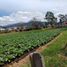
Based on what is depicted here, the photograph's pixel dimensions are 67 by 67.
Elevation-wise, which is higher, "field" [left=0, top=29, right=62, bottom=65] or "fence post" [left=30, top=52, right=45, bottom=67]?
"fence post" [left=30, top=52, right=45, bottom=67]

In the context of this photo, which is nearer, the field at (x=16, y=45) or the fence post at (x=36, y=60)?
the fence post at (x=36, y=60)

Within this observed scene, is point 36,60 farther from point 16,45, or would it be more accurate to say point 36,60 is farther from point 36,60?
point 16,45

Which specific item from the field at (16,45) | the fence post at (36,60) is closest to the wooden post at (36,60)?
the fence post at (36,60)

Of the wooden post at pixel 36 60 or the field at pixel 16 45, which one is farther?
the field at pixel 16 45

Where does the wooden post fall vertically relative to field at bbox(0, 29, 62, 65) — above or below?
above

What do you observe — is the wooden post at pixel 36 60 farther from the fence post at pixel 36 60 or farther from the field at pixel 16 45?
the field at pixel 16 45

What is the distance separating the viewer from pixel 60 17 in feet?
Answer: 385

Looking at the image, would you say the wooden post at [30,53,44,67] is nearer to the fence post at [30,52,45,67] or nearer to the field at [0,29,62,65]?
the fence post at [30,52,45,67]

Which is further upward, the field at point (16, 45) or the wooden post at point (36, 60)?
the wooden post at point (36, 60)

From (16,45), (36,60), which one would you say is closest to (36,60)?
(36,60)

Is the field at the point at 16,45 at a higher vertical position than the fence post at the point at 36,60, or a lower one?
lower

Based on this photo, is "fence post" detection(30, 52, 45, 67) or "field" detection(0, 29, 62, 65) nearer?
"fence post" detection(30, 52, 45, 67)

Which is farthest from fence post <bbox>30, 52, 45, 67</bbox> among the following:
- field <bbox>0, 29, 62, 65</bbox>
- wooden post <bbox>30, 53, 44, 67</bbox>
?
field <bbox>0, 29, 62, 65</bbox>

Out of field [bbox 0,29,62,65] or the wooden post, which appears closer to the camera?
the wooden post
